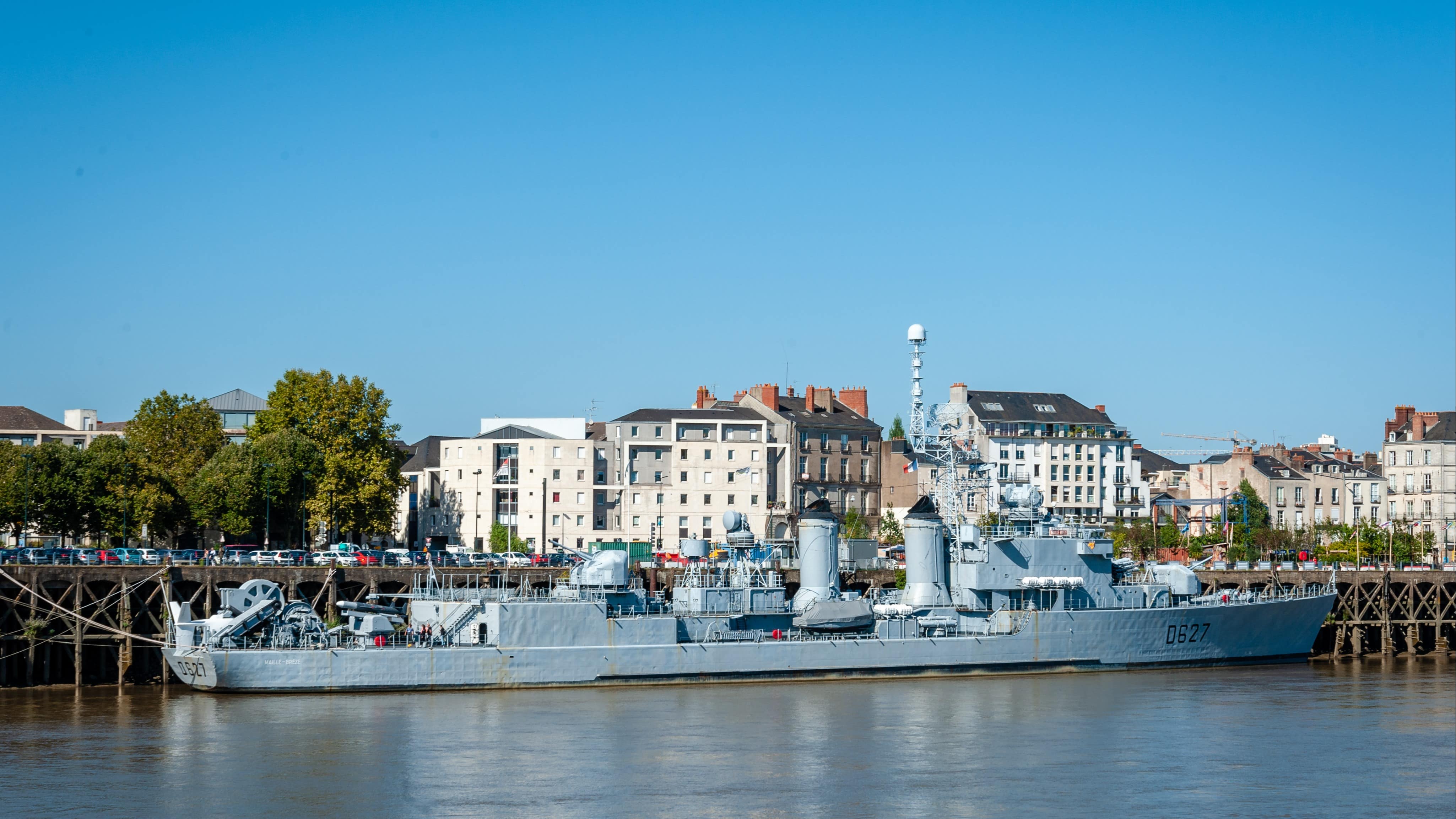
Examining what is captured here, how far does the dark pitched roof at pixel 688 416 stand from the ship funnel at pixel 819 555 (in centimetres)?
3236

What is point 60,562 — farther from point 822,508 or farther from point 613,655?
point 822,508

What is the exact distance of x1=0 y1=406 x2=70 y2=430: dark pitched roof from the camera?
100000 mm

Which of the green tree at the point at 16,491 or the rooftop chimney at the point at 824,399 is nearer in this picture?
the green tree at the point at 16,491

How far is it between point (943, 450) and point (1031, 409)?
43.4 meters

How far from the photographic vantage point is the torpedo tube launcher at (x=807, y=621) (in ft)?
149

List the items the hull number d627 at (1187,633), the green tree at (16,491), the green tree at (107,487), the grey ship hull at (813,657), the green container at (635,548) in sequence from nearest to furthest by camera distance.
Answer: the grey ship hull at (813,657) → the hull number d627 at (1187,633) → the green tree at (16,491) → the green tree at (107,487) → the green container at (635,548)

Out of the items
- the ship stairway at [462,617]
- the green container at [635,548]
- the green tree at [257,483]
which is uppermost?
the green tree at [257,483]

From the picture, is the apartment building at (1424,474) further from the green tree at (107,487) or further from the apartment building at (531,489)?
the green tree at (107,487)

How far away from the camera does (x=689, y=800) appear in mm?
30188

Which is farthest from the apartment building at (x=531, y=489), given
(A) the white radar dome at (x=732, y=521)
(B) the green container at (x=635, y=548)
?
(A) the white radar dome at (x=732, y=521)

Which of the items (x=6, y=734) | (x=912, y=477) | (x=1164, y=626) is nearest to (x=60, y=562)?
(x=6, y=734)

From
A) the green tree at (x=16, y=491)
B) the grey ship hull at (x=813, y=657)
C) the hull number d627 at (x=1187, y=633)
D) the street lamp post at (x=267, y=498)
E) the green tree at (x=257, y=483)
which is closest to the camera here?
the grey ship hull at (x=813, y=657)

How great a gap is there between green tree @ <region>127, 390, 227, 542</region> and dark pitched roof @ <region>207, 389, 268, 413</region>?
2223 cm

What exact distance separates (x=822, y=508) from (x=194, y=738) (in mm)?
23357
